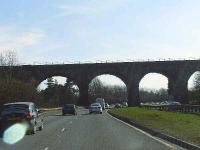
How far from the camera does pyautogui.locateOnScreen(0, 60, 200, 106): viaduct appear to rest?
10581cm

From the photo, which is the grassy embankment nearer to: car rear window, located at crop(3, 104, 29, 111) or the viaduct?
car rear window, located at crop(3, 104, 29, 111)

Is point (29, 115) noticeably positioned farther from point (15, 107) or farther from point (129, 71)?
point (129, 71)

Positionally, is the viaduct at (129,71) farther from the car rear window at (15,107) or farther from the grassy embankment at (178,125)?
the car rear window at (15,107)

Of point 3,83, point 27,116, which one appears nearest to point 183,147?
point 27,116

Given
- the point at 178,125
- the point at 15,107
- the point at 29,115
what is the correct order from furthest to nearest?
the point at 178,125, the point at 15,107, the point at 29,115

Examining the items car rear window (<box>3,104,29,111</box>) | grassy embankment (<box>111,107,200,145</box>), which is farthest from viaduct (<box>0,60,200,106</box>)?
car rear window (<box>3,104,29,111</box>)

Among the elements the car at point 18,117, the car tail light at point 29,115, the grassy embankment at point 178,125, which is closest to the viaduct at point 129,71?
the grassy embankment at point 178,125

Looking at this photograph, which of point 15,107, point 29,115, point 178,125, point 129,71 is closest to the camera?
point 29,115

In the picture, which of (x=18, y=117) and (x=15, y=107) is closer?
(x=18, y=117)

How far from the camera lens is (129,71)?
356 feet

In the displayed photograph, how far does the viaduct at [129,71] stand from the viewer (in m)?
106

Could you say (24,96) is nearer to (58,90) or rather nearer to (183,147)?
(183,147)

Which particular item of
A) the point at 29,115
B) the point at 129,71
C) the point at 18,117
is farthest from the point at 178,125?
the point at 129,71

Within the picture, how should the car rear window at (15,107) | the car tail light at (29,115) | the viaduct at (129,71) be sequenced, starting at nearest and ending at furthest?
the car tail light at (29,115) → the car rear window at (15,107) → the viaduct at (129,71)
